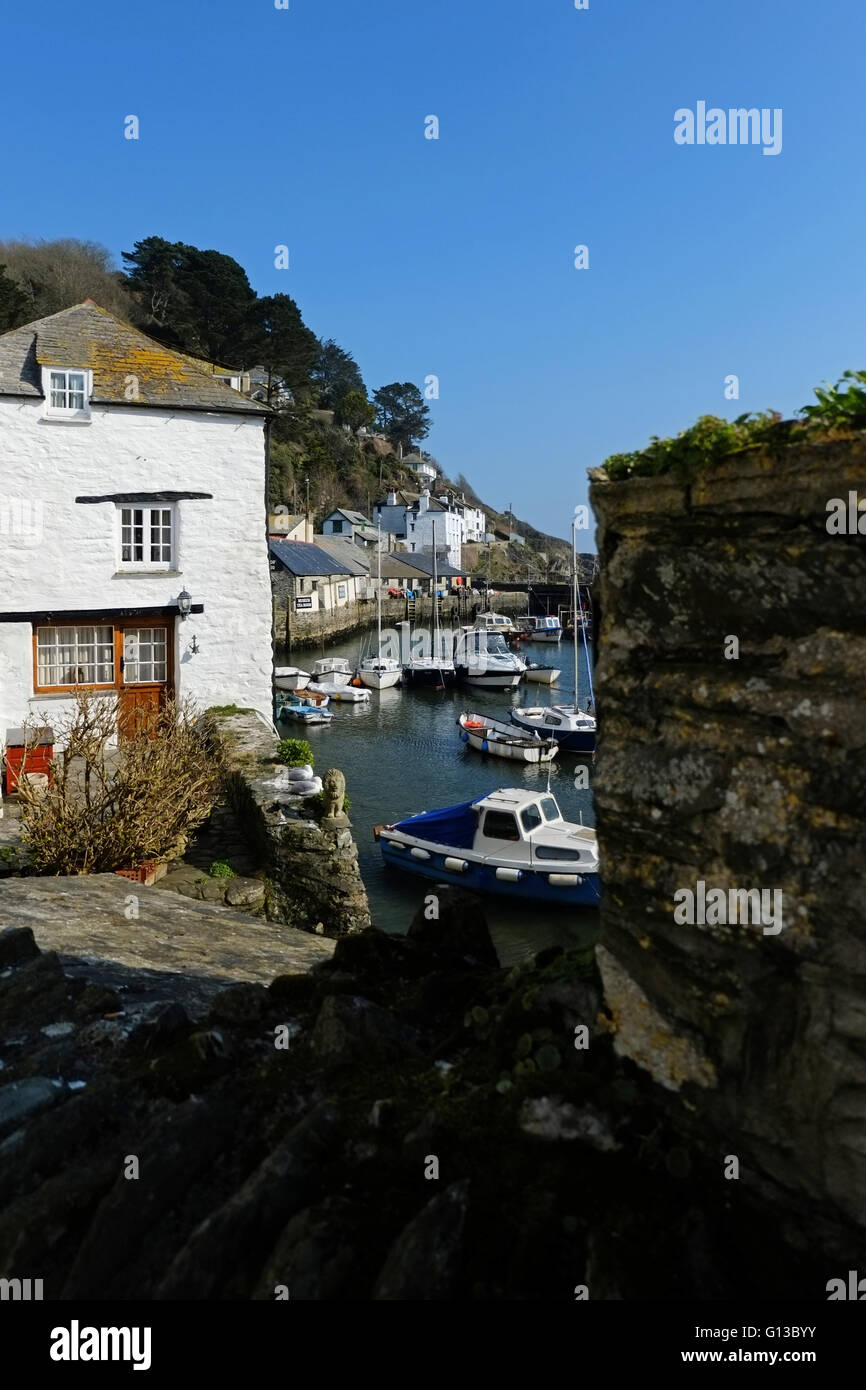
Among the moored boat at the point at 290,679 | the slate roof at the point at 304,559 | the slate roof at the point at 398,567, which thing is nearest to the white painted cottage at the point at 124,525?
the moored boat at the point at 290,679

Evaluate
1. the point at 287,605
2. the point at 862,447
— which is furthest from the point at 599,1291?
the point at 287,605

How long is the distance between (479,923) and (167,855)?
24.1ft

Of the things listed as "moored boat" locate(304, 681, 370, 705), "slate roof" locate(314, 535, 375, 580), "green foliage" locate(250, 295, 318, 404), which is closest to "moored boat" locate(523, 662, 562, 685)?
"moored boat" locate(304, 681, 370, 705)

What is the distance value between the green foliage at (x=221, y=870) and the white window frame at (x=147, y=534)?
7.48 metres

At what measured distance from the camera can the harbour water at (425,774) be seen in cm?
2194

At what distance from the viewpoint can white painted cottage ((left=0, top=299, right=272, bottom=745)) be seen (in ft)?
56.5

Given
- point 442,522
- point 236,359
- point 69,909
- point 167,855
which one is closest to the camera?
point 69,909

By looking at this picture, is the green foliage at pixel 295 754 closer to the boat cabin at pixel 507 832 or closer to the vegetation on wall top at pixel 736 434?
the boat cabin at pixel 507 832

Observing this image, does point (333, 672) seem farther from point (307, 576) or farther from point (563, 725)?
point (307, 576)

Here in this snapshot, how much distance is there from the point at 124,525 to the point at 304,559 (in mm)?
52973

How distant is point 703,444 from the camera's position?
287 centimetres

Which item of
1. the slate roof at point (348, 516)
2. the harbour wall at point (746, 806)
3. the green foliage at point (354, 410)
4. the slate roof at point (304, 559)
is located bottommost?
the harbour wall at point (746, 806)

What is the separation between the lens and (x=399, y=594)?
8962 centimetres
